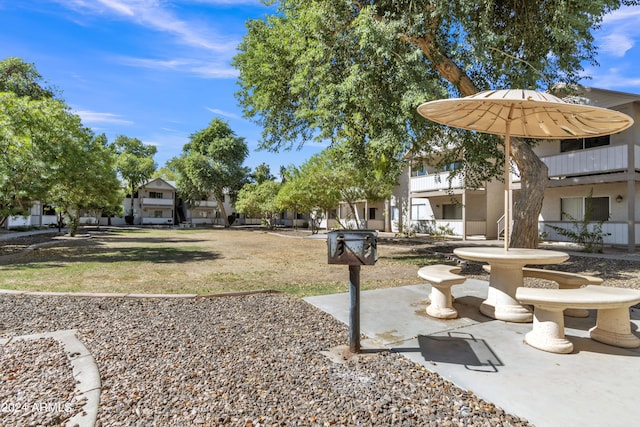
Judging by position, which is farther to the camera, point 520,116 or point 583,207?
point 583,207

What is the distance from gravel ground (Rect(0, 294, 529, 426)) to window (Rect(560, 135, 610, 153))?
56.7 feet

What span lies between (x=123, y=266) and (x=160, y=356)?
825 cm

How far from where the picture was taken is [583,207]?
16.6 meters

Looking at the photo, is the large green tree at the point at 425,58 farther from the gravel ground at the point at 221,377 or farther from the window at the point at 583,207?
the window at the point at 583,207

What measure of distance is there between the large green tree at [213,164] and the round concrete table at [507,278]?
42.9 meters

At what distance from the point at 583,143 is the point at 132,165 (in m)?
52.6

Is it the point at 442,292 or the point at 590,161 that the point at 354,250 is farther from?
the point at 590,161

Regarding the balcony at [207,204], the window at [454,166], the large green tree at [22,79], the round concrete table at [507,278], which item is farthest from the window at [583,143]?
the balcony at [207,204]

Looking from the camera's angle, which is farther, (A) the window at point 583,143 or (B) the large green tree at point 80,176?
(A) the window at point 583,143

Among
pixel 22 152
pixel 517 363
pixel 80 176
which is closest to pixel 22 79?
pixel 80 176

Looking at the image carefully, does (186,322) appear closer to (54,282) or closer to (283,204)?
(54,282)

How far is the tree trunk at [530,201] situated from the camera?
10055mm

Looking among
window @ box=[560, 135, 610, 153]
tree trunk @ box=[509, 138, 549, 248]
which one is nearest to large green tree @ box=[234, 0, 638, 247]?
tree trunk @ box=[509, 138, 549, 248]

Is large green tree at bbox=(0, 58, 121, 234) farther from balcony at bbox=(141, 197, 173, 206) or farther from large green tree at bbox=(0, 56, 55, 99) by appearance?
balcony at bbox=(141, 197, 173, 206)
